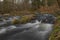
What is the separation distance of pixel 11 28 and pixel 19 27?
458 mm

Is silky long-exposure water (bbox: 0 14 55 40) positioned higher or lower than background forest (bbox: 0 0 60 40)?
lower

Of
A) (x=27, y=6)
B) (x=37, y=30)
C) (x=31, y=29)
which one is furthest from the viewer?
(x=27, y=6)

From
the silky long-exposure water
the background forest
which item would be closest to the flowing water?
the silky long-exposure water

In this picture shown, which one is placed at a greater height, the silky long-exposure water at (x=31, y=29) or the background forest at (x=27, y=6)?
the background forest at (x=27, y=6)

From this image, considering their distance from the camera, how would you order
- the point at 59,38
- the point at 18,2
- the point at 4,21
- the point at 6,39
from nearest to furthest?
the point at 59,38, the point at 6,39, the point at 4,21, the point at 18,2

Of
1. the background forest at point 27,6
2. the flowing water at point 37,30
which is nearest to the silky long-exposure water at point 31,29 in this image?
the flowing water at point 37,30

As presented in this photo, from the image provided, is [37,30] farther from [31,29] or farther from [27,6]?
[27,6]

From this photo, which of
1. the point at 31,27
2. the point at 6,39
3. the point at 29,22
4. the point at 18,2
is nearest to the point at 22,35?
the point at 6,39

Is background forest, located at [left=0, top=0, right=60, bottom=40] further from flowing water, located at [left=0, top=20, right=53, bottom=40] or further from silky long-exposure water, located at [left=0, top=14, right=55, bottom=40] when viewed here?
flowing water, located at [left=0, top=20, right=53, bottom=40]

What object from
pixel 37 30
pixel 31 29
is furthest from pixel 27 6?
pixel 37 30

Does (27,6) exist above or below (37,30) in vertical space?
above

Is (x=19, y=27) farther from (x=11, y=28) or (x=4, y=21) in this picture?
(x=4, y=21)

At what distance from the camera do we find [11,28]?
23.5 feet

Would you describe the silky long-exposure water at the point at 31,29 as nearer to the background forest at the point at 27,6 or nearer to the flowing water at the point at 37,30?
the flowing water at the point at 37,30
